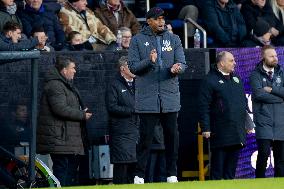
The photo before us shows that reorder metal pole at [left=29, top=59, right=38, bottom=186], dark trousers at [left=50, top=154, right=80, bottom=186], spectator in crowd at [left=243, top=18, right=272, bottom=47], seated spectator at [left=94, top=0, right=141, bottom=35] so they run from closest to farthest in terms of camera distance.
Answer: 1. metal pole at [left=29, top=59, right=38, bottom=186]
2. dark trousers at [left=50, top=154, right=80, bottom=186]
3. seated spectator at [left=94, top=0, right=141, bottom=35]
4. spectator in crowd at [left=243, top=18, right=272, bottom=47]

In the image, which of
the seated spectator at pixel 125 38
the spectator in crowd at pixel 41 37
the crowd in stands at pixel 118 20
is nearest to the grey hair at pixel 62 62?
the crowd in stands at pixel 118 20

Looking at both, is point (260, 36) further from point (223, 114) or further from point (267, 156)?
point (223, 114)

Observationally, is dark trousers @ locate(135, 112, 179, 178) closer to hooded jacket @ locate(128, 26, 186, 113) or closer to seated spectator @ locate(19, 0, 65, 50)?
hooded jacket @ locate(128, 26, 186, 113)

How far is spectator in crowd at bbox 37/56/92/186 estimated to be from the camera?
19844 millimetres

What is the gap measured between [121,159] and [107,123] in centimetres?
107

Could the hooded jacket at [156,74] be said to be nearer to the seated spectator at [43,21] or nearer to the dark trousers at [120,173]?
the dark trousers at [120,173]

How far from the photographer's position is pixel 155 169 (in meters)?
20.7

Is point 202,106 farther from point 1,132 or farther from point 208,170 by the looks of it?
point 1,132

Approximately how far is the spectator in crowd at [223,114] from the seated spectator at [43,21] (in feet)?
7.95

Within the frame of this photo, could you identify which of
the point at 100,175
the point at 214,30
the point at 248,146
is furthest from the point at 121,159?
the point at 214,30

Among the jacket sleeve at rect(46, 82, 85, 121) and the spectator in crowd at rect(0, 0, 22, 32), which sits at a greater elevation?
the spectator in crowd at rect(0, 0, 22, 32)

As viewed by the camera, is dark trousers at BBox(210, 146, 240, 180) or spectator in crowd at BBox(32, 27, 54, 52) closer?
dark trousers at BBox(210, 146, 240, 180)

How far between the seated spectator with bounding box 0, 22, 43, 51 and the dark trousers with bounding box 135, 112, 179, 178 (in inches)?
63.1

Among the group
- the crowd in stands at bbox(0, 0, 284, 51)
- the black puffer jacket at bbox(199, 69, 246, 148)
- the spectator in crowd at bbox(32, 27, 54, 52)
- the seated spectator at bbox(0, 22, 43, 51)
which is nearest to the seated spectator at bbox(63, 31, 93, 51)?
the crowd in stands at bbox(0, 0, 284, 51)
